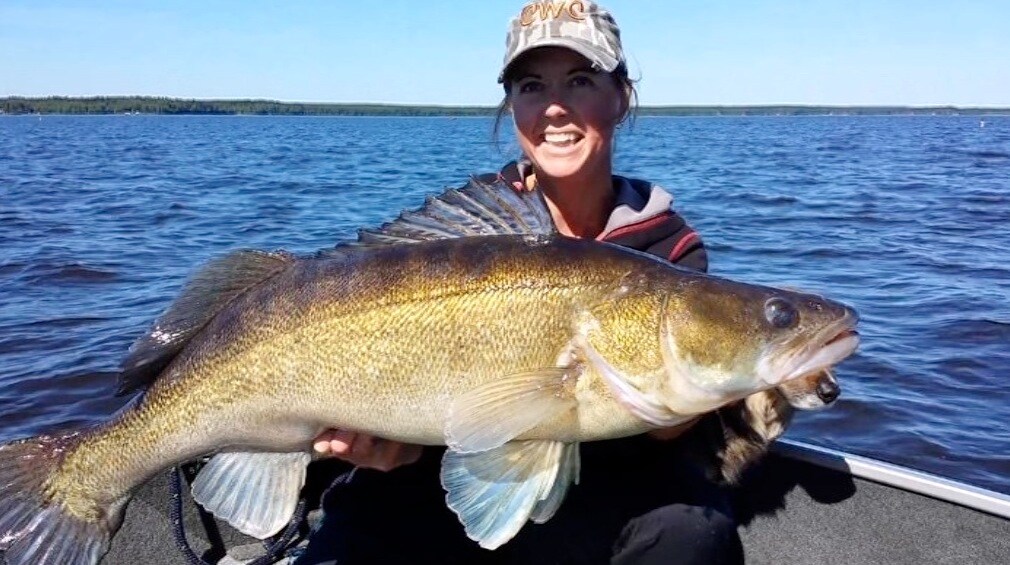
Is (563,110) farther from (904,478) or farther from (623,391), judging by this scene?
(904,478)

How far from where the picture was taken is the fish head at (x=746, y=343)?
8.91 ft

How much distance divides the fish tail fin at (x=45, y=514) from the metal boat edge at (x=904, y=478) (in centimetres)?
305

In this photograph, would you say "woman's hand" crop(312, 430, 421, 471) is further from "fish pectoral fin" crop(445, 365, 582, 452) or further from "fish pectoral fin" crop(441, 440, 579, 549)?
"fish pectoral fin" crop(445, 365, 582, 452)

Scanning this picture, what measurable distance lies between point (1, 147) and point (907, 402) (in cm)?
4852

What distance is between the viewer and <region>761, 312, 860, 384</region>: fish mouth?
2.69m

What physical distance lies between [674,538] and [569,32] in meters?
2.08

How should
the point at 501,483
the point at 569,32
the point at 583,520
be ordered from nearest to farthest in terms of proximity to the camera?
1. the point at 501,483
2. the point at 583,520
3. the point at 569,32

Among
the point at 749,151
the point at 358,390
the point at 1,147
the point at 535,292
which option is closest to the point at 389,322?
the point at 358,390

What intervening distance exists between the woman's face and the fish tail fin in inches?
86.8

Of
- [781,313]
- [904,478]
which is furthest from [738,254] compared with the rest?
[781,313]

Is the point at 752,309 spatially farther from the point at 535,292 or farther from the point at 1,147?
the point at 1,147

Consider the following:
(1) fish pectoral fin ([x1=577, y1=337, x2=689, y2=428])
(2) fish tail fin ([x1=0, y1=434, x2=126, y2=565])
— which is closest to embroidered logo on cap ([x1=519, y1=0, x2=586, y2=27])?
(1) fish pectoral fin ([x1=577, y1=337, x2=689, y2=428])

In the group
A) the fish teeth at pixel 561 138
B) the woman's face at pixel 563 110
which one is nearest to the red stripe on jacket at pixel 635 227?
the woman's face at pixel 563 110

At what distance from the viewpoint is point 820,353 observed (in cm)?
269
